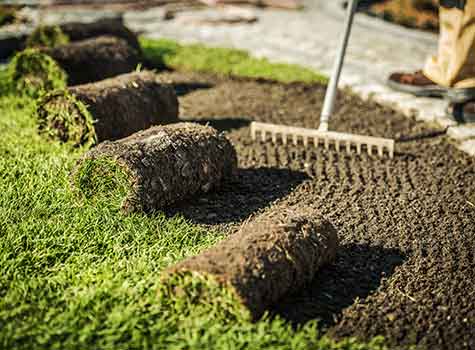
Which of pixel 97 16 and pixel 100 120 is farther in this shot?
pixel 97 16

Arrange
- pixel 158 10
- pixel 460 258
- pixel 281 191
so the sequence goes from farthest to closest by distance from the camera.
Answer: pixel 158 10 → pixel 281 191 → pixel 460 258

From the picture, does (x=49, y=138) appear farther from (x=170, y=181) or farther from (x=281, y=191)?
(x=281, y=191)

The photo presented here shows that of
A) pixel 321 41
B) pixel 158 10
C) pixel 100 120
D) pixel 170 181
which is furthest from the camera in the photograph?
pixel 158 10

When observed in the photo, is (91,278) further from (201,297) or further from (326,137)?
(326,137)

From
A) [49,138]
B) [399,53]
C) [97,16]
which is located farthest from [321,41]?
[49,138]

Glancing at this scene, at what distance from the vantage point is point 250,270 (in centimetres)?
303

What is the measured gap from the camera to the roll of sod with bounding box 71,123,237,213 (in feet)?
13.0

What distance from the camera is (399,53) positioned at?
8.34 meters

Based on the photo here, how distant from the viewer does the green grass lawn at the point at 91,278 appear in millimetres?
2895

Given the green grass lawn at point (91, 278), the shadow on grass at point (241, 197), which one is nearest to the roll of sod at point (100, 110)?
the green grass lawn at point (91, 278)

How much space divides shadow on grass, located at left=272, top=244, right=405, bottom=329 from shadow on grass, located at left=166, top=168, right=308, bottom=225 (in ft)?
2.45

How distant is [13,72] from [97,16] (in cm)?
398

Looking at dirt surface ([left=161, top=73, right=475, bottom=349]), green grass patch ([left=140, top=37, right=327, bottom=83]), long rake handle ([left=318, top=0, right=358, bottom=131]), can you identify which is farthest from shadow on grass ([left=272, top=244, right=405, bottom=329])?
green grass patch ([left=140, top=37, right=327, bottom=83])

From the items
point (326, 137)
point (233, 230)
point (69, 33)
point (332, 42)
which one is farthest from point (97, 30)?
point (233, 230)
